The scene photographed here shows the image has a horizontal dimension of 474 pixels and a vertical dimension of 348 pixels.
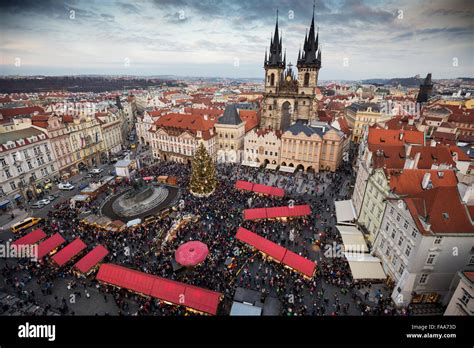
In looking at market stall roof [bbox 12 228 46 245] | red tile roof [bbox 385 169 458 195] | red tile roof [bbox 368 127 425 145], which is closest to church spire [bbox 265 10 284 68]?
red tile roof [bbox 368 127 425 145]

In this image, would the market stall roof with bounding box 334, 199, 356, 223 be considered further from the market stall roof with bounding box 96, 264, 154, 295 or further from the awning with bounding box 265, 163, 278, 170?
the market stall roof with bounding box 96, 264, 154, 295

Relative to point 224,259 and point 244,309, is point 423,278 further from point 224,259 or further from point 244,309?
point 224,259

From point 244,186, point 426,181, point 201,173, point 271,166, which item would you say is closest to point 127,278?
point 201,173

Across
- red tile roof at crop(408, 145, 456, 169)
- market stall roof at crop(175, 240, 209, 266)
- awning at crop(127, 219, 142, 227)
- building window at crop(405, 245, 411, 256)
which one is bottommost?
awning at crop(127, 219, 142, 227)

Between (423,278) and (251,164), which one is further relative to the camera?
(251,164)

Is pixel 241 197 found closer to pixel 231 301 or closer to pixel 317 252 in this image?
pixel 317 252

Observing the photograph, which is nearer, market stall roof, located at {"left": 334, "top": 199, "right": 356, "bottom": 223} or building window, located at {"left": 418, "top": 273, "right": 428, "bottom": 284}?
building window, located at {"left": 418, "top": 273, "right": 428, "bottom": 284}
